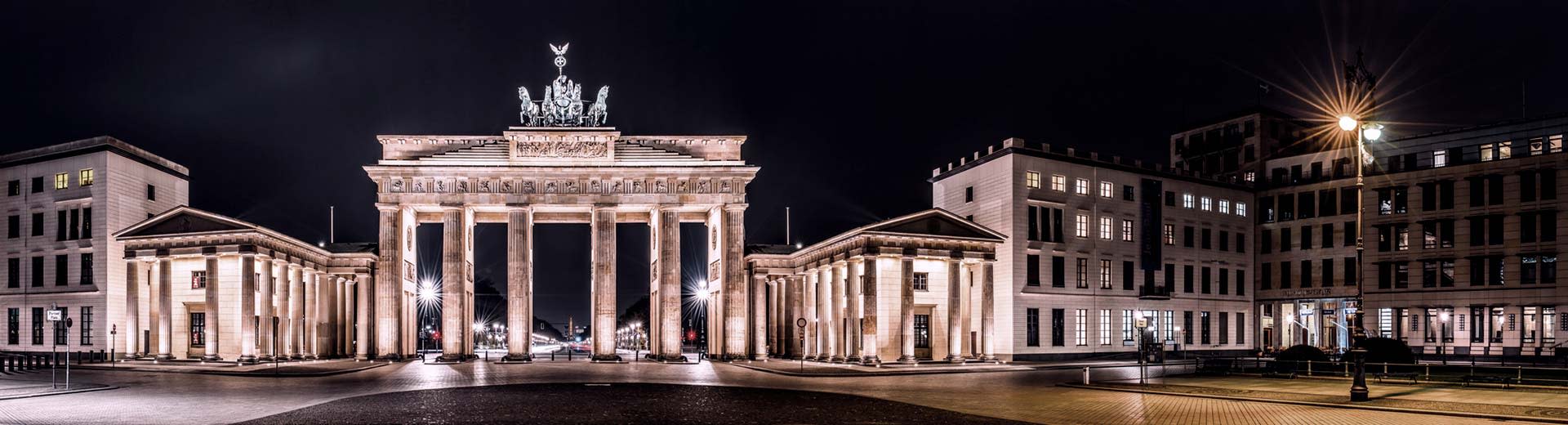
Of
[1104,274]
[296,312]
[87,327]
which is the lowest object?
[87,327]

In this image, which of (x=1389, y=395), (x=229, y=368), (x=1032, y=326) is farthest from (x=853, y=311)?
(x=229, y=368)

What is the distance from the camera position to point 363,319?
7344cm

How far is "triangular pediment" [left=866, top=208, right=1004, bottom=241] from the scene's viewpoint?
2340 inches

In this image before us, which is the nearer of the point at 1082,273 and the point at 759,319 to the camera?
the point at 1082,273

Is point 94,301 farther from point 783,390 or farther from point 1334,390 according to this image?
point 1334,390

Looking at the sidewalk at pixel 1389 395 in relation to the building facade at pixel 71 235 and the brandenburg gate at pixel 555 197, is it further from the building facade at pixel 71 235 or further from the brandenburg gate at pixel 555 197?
the building facade at pixel 71 235

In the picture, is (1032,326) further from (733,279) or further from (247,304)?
(247,304)

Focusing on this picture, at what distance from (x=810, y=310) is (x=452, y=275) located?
23.7 meters

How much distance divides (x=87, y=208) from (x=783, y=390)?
169ft

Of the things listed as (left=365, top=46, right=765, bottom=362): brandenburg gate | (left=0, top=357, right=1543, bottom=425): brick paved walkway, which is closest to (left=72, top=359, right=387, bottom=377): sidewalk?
(left=0, top=357, right=1543, bottom=425): brick paved walkway

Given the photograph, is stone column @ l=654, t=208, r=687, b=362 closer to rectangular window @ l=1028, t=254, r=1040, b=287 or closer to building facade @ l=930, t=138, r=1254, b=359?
building facade @ l=930, t=138, r=1254, b=359

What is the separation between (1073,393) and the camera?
116 feet

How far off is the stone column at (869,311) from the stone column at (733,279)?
15.4 metres

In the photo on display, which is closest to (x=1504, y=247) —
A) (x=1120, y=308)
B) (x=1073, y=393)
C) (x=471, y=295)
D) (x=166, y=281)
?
(x=1120, y=308)
